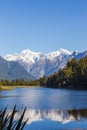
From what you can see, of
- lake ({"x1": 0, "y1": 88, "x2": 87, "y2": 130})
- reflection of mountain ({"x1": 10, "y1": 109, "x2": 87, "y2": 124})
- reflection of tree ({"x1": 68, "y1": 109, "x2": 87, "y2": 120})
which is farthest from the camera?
reflection of tree ({"x1": 68, "y1": 109, "x2": 87, "y2": 120})

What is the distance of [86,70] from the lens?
180 m

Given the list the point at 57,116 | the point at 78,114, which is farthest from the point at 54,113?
the point at 57,116

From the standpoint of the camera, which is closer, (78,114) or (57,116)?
(57,116)

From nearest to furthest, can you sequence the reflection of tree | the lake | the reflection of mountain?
the lake
the reflection of mountain
the reflection of tree

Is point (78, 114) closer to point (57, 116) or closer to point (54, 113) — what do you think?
point (54, 113)

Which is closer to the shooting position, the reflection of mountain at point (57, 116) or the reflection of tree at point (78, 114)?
the reflection of mountain at point (57, 116)

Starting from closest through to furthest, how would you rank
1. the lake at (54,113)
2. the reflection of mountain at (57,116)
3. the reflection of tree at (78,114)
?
the lake at (54,113) < the reflection of mountain at (57,116) < the reflection of tree at (78,114)

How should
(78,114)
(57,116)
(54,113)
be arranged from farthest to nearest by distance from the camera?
(54,113)
(78,114)
(57,116)

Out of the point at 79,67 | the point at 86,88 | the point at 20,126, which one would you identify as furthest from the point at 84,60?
the point at 20,126

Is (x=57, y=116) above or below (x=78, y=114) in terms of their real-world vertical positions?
below

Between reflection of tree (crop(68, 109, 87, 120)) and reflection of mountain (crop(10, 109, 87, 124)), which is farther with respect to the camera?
reflection of tree (crop(68, 109, 87, 120))

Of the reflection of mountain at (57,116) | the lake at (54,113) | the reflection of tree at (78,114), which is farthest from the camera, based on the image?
the reflection of tree at (78,114)

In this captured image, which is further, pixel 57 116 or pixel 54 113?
pixel 54 113

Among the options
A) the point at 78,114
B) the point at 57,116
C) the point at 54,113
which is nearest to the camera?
the point at 57,116
